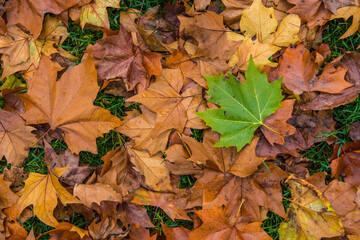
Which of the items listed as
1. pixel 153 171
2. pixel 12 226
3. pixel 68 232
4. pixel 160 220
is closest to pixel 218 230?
pixel 160 220

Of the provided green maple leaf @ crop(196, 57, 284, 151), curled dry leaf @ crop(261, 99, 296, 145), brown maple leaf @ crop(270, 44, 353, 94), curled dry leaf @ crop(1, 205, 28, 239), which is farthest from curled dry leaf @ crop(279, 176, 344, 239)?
curled dry leaf @ crop(1, 205, 28, 239)

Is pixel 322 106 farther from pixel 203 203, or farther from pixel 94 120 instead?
pixel 94 120

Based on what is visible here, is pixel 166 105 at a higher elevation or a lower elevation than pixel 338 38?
lower

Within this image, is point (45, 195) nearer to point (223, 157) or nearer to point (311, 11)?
point (223, 157)

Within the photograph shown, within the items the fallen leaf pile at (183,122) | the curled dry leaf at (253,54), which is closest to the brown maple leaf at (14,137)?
the fallen leaf pile at (183,122)

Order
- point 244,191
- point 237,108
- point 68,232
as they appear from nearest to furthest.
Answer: point 237,108
point 244,191
point 68,232

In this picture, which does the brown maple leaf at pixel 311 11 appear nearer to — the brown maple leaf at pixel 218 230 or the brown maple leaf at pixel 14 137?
the brown maple leaf at pixel 218 230

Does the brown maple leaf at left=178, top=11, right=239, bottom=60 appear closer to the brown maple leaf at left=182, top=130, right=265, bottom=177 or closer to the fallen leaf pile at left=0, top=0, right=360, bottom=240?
the fallen leaf pile at left=0, top=0, right=360, bottom=240
